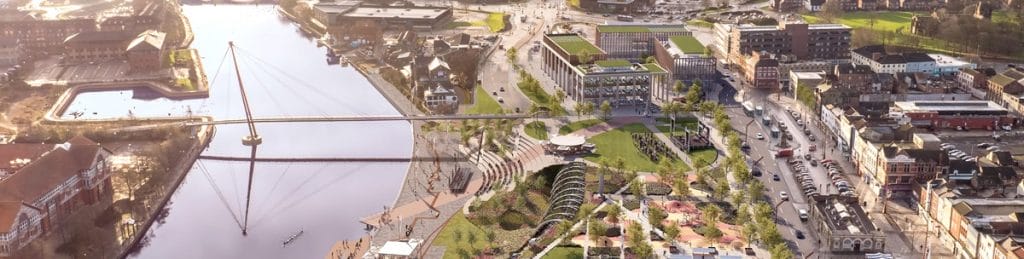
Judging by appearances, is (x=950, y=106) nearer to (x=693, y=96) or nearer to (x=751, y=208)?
(x=693, y=96)

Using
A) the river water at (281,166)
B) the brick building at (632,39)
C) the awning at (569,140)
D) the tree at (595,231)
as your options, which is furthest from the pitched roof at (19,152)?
the brick building at (632,39)

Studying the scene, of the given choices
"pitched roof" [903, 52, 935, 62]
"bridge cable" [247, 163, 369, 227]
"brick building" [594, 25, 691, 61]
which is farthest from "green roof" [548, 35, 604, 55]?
Result: "pitched roof" [903, 52, 935, 62]

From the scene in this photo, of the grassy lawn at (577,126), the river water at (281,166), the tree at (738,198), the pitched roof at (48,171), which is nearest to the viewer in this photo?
the pitched roof at (48,171)

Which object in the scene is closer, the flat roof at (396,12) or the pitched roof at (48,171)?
the pitched roof at (48,171)

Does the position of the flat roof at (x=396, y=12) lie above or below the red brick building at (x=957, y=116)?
above

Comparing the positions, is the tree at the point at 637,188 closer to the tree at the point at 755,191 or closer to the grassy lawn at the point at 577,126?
the tree at the point at 755,191

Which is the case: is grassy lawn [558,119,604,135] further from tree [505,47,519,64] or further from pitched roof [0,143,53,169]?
pitched roof [0,143,53,169]
